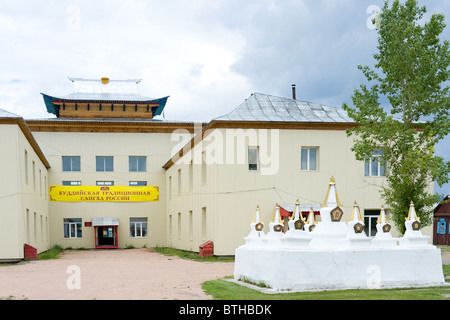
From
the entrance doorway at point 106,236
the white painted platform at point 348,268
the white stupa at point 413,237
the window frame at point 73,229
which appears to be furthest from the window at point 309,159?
the window frame at point 73,229

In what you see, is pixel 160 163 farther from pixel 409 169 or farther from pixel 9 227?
pixel 409 169

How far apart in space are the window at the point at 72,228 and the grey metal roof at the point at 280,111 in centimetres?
1812

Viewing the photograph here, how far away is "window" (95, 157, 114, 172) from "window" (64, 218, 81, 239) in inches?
157

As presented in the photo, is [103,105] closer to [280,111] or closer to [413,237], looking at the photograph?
[280,111]

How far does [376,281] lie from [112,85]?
4411cm

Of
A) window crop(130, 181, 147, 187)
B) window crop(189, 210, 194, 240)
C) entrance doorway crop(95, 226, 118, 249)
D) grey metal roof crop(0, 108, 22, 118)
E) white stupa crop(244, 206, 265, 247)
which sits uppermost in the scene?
grey metal roof crop(0, 108, 22, 118)

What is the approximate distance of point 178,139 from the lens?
45.0 m

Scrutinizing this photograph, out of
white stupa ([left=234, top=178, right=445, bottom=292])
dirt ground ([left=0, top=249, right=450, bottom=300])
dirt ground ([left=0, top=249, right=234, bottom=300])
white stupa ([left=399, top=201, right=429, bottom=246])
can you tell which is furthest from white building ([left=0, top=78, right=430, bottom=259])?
white stupa ([left=399, top=201, right=429, bottom=246])

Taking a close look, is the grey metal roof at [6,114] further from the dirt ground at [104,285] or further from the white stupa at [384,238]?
the white stupa at [384,238]

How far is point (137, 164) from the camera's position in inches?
1720

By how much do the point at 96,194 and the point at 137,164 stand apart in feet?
11.9

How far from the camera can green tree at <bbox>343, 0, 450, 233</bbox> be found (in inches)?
704

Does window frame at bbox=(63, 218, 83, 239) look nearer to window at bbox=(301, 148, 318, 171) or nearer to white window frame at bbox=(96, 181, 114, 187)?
white window frame at bbox=(96, 181, 114, 187)
